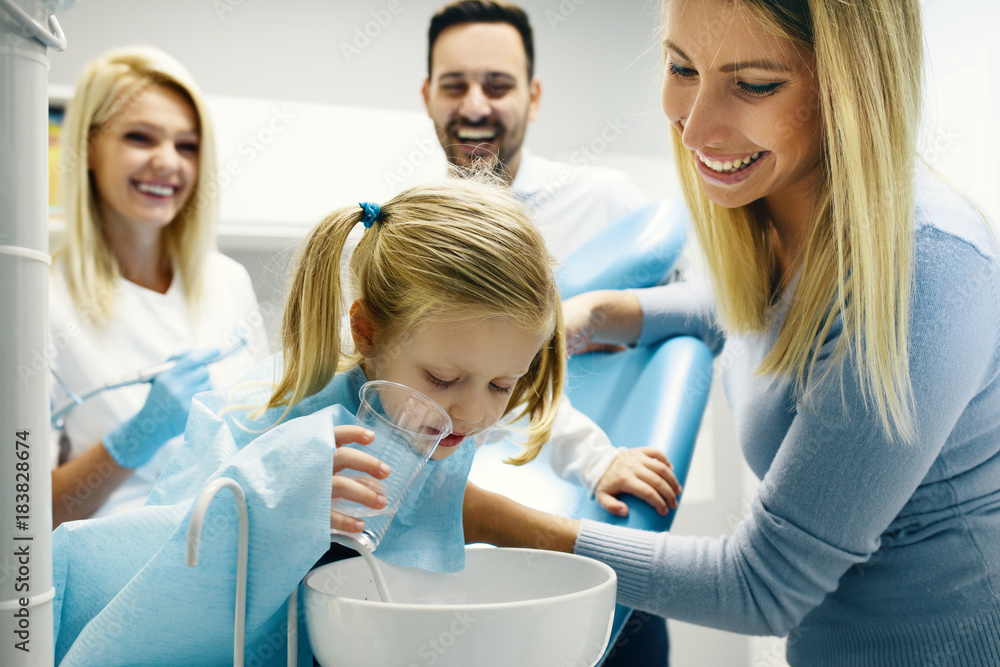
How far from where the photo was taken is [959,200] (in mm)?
812

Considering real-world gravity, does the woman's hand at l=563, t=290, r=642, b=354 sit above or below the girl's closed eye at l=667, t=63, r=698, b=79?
below

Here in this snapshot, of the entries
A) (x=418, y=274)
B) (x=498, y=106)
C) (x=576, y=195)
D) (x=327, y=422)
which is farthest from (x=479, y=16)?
(x=327, y=422)

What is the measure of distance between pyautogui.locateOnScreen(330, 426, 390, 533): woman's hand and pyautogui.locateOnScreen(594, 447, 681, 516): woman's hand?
46 centimetres

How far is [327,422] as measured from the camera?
555 millimetres

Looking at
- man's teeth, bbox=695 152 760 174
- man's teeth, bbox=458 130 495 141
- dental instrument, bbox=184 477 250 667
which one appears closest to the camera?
dental instrument, bbox=184 477 250 667

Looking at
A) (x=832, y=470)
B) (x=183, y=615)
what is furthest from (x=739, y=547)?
(x=183, y=615)

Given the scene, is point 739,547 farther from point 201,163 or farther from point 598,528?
point 201,163

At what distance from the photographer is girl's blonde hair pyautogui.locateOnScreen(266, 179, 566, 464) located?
29.1 inches

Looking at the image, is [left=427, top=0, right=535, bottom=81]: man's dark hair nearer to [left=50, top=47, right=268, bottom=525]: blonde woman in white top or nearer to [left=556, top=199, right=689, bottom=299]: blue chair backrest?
[left=50, top=47, right=268, bottom=525]: blonde woman in white top

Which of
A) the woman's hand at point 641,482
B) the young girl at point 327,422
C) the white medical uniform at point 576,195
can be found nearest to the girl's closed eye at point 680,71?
the young girl at point 327,422

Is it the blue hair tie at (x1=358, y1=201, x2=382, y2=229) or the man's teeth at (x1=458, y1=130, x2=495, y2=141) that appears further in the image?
the man's teeth at (x1=458, y1=130, x2=495, y2=141)

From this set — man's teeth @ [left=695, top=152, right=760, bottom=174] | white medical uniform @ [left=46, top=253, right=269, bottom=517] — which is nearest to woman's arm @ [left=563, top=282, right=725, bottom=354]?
man's teeth @ [left=695, top=152, right=760, bottom=174]

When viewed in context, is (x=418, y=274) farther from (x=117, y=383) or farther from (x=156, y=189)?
(x=156, y=189)

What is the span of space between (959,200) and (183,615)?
82 centimetres
